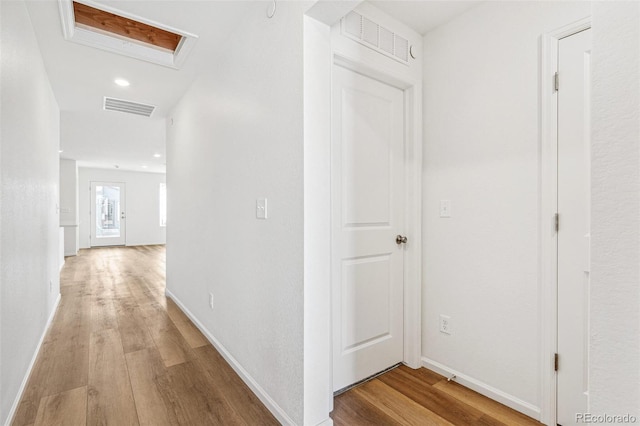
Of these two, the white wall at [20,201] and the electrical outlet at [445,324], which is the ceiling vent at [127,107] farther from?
the electrical outlet at [445,324]

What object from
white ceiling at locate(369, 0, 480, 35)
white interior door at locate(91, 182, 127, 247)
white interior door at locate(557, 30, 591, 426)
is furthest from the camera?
white interior door at locate(91, 182, 127, 247)

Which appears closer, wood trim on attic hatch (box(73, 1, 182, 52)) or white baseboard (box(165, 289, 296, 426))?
white baseboard (box(165, 289, 296, 426))

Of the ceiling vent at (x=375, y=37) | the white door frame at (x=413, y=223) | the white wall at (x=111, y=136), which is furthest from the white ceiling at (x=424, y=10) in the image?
the white wall at (x=111, y=136)

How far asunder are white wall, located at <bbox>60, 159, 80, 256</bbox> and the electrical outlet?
9088 mm

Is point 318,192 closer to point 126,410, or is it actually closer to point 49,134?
point 126,410

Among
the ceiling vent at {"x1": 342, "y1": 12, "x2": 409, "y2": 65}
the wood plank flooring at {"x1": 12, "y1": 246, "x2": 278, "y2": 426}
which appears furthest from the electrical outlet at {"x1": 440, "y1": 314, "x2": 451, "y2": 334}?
the ceiling vent at {"x1": 342, "y1": 12, "x2": 409, "y2": 65}

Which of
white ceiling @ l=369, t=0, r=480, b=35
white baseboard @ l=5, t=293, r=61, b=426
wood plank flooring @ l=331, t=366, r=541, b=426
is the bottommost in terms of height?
wood plank flooring @ l=331, t=366, r=541, b=426

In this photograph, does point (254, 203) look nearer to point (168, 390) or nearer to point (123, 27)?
point (168, 390)

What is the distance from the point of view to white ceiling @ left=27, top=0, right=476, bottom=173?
6.39 feet

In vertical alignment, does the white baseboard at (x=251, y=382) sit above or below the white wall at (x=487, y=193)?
below

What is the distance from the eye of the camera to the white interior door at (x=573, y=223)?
152cm

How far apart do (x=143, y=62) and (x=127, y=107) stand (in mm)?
1414

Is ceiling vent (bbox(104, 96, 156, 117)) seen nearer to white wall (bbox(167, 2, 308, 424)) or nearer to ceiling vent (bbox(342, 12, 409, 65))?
white wall (bbox(167, 2, 308, 424))

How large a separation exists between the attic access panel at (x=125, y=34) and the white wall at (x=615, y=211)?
245 centimetres
